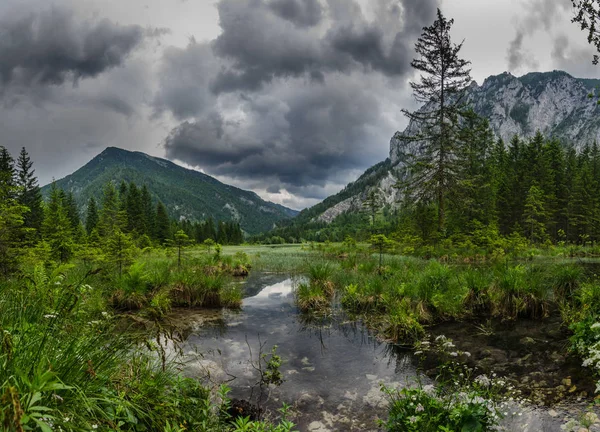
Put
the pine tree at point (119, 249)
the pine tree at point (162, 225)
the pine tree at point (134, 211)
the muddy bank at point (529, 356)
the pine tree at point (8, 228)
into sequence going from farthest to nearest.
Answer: the pine tree at point (162, 225)
the pine tree at point (134, 211)
the pine tree at point (119, 249)
the pine tree at point (8, 228)
the muddy bank at point (529, 356)

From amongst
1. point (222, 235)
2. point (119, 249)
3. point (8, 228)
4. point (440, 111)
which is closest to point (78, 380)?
point (119, 249)

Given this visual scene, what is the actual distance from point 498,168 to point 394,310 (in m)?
56.6

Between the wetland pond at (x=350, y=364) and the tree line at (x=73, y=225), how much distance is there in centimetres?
716

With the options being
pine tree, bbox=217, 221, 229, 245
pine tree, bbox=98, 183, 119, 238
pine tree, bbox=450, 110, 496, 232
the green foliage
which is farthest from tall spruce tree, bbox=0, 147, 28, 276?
pine tree, bbox=217, 221, 229, 245

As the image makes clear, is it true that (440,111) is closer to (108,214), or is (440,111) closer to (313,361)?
(313,361)

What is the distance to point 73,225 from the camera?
173ft

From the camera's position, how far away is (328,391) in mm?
5117

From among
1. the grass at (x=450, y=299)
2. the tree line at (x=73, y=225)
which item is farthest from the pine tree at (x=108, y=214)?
the grass at (x=450, y=299)

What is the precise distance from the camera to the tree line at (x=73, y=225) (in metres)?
11.4

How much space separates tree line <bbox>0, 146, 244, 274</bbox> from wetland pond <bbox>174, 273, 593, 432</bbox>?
716cm

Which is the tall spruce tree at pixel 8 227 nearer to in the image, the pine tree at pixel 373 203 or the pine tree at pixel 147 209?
the pine tree at pixel 373 203

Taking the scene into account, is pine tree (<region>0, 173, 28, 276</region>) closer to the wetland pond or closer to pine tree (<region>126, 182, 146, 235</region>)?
the wetland pond

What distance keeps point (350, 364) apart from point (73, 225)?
6177 centimetres

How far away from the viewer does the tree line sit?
37.5 feet
